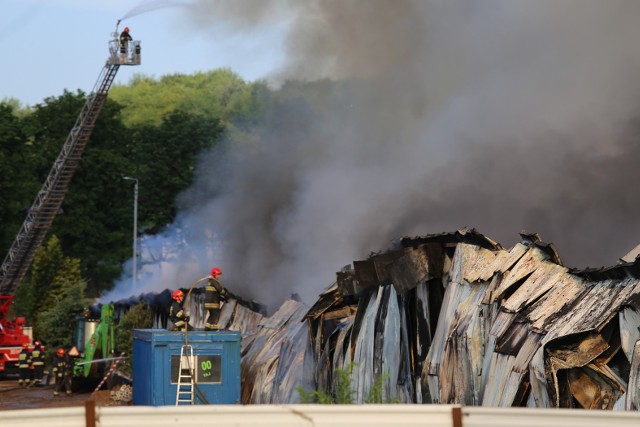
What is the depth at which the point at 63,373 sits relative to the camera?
2261 cm

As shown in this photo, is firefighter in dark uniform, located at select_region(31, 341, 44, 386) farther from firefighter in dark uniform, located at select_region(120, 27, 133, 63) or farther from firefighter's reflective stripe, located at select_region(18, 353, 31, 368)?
firefighter in dark uniform, located at select_region(120, 27, 133, 63)

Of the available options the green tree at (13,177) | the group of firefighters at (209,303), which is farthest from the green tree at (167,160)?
the group of firefighters at (209,303)

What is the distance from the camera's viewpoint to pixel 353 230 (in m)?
22.3

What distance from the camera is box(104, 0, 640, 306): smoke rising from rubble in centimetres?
1802

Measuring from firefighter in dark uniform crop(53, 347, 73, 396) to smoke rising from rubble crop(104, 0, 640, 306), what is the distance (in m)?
4.49

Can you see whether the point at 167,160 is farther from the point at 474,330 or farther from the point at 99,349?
the point at 474,330

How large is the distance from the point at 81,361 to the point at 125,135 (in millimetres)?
32531

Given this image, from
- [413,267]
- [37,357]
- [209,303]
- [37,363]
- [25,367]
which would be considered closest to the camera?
[413,267]

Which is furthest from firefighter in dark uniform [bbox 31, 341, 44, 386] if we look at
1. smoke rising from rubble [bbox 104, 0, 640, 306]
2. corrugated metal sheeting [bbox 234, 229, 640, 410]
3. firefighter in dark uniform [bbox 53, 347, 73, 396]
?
corrugated metal sheeting [bbox 234, 229, 640, 410]

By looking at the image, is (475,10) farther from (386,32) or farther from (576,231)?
(576,231)

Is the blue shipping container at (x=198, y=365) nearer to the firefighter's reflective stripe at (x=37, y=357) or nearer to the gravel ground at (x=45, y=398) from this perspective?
the gravel ground at (x=45, y=398)

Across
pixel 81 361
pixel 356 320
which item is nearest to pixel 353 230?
pixel 81 361

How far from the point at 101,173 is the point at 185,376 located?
3969cm

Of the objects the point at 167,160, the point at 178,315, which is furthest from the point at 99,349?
the point at 167,160
